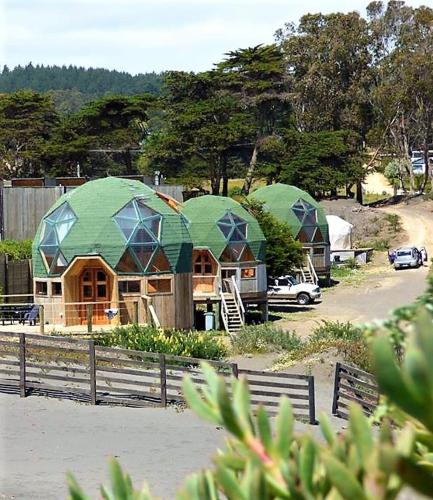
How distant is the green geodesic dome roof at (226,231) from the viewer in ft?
Answer: 127

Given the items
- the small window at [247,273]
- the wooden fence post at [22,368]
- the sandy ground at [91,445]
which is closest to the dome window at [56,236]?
the small window at [247,273]

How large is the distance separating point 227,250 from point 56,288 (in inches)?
338

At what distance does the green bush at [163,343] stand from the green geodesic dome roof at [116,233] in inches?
207

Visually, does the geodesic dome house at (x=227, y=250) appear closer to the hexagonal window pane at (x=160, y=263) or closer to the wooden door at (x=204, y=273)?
the wooden door at (x=204, y=273)

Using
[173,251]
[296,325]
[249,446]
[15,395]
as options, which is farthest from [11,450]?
[296,325]

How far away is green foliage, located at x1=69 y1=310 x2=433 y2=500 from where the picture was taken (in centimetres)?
216

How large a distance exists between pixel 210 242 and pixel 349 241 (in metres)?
25.1

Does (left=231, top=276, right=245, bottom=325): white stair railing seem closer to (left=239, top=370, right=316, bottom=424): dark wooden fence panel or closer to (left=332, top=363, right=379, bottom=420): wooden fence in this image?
(left=239, top=370, right=316, bottom=424): dark wooden fence panel

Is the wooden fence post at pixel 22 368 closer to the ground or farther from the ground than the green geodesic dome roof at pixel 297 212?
closer to the ground

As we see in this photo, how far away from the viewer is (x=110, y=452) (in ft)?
51.2

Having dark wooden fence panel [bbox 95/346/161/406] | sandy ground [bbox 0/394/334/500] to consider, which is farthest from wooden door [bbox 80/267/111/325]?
sandy ground [bbox 0/394/334/500]

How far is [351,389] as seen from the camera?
18188 millimetres

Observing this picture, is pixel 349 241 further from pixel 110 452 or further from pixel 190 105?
pixel 110 452

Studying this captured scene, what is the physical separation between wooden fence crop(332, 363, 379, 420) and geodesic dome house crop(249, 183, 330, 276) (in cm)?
3155
